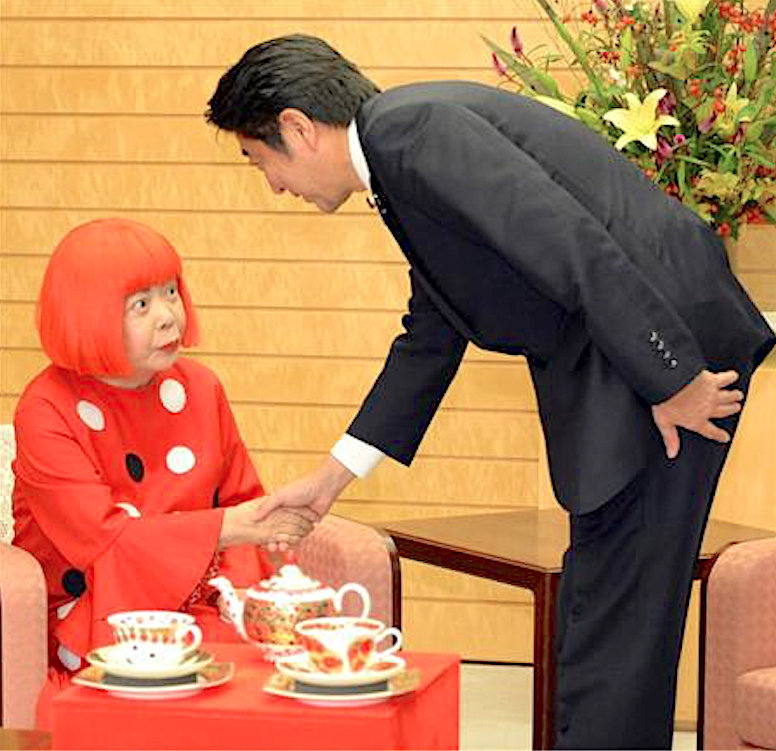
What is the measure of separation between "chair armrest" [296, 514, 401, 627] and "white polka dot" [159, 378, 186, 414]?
1.25 ft

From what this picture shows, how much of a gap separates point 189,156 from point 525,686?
5.85ft

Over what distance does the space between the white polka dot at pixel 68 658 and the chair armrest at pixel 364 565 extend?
0.50 meters

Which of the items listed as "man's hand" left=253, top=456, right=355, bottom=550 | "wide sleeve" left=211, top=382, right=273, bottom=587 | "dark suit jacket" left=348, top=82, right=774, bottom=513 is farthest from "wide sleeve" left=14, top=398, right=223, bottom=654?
"dark suit jacket" left=348, top=82, right=774, bottom=513

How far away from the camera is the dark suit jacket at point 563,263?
300cm

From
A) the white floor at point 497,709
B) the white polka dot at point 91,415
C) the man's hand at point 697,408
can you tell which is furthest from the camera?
the white floor at point 497,709

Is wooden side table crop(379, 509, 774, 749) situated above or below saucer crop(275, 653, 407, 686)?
below

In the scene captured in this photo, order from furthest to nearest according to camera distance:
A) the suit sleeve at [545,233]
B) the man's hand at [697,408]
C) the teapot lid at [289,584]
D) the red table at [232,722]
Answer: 1. the teapot lid at [289,584]
2. the man's hand at [697,408]
3. the suit sleeve at [545,233]
4. the red table at [232,722]

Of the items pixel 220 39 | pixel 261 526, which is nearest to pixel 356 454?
pixel 261 526

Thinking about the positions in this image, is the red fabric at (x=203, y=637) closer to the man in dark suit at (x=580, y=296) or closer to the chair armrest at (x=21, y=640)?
the chair armrest at (x=21, y=640)

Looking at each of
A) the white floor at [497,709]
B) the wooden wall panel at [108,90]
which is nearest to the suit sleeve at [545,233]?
the white floor at [497,709]

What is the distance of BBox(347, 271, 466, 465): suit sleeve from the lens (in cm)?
370

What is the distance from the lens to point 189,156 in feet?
19.3

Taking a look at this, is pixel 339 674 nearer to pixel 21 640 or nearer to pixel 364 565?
pixel 21 640

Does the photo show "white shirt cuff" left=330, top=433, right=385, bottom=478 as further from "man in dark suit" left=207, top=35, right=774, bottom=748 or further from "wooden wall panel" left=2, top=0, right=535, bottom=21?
"wooden wall panel" left=2, top=0, right=535, bottom=21
